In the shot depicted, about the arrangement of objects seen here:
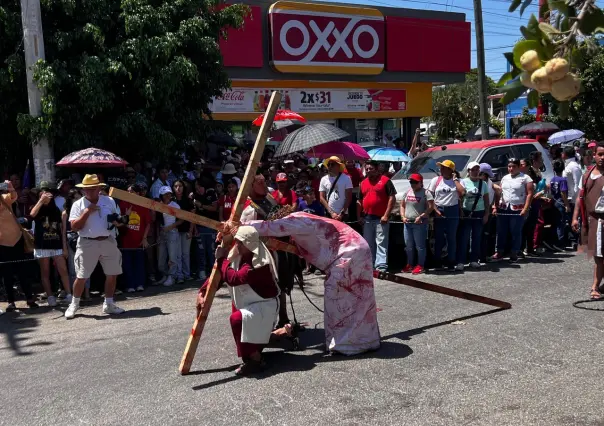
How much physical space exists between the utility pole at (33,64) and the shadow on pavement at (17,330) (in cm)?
278

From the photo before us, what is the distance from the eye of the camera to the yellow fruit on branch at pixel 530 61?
2.38 metres

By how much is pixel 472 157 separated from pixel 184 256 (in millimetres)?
5434

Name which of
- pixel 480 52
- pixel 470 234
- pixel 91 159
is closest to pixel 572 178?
pixel 470 234

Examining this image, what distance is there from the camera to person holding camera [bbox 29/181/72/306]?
9.29 metres

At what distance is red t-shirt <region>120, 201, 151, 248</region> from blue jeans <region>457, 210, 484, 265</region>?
5.04 metres

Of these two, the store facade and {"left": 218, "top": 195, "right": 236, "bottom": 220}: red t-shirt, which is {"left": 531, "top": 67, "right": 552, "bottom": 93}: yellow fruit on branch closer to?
{"left": 218, "top": 195, "right": 236, "bottom": 220}: red t-shirt

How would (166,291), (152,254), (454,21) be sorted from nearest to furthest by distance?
(166,291), (152,254), (454,21)

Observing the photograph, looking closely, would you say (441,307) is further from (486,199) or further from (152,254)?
(152,254)

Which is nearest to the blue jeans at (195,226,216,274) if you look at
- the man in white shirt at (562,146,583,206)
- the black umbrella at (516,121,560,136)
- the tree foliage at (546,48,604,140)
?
the man in white shirt at (562,146,583,206)

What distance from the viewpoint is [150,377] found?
6051 mm

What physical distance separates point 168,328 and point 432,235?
4.98 metres

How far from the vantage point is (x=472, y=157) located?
40.0ft

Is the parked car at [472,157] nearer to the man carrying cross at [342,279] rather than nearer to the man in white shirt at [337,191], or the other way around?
the man in white shirt at [337,191]

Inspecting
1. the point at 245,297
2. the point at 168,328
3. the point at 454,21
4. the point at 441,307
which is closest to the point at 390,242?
the point at 441,307
